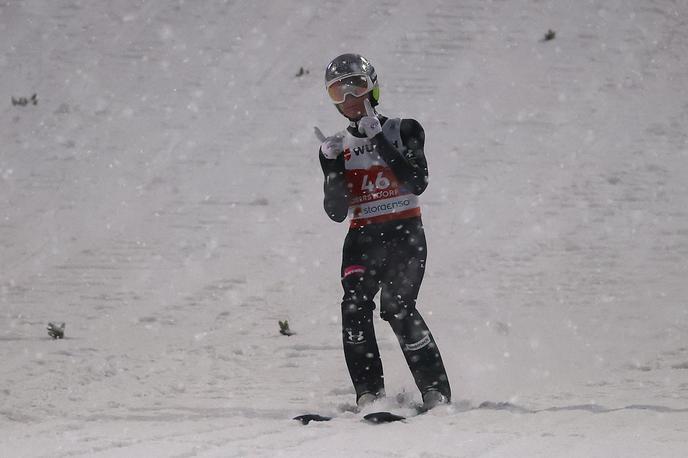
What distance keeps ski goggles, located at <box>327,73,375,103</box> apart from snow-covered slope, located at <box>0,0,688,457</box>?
1.67 metres

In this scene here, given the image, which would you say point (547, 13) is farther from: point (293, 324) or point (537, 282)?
point (293, 324)

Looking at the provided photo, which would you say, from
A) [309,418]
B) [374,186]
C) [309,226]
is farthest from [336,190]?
[309,226]

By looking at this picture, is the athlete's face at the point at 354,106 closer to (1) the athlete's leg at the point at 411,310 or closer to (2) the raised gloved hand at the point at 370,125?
(2) the raised gloved hand at the point at 370,125

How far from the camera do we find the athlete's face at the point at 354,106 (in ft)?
14.3

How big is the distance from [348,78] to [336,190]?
1.97 ft

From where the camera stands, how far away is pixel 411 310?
4.24 meters

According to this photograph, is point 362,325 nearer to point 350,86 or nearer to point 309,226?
point 350,86

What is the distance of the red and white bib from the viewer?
14.1ft

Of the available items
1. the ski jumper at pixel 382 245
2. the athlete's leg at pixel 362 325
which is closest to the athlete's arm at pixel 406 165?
the ski jumper at pixel 382 245

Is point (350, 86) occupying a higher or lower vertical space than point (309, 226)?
lower

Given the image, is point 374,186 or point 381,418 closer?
point 381,418

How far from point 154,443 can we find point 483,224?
589 cm

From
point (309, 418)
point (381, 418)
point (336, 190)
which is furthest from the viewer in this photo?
point (336, 190)

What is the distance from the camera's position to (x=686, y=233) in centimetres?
810
